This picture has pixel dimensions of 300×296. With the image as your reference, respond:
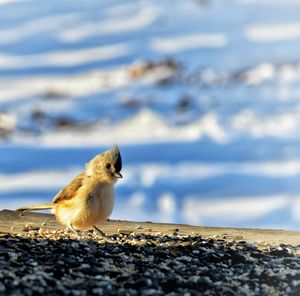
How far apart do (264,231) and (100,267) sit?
1651mm

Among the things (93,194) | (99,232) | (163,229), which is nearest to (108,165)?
(93,194)

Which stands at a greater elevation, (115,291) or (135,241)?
(135,241)

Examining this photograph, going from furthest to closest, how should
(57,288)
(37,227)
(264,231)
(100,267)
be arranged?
1. (264,231)
2. (37,227)
3. (100,267)
4. (57,288)

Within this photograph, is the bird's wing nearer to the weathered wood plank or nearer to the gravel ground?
the gravel ground

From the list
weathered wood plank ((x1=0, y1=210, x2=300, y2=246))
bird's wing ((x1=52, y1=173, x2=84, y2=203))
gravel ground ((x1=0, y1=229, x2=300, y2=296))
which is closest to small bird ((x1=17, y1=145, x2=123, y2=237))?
bird's wing ((x1=52, y1=173, x2=84, y2=203))

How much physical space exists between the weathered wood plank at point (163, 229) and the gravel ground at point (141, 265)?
0.70 feet

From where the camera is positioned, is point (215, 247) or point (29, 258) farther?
point (215, 247)

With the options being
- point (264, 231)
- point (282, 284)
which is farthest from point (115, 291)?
point (264, 231)

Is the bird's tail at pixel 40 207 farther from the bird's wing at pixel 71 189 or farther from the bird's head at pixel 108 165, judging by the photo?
the bird's head at pixel 108 165

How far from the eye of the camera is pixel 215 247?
4996mm

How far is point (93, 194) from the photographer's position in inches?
189

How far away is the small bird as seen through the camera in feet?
15.7

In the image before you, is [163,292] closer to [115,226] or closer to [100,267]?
[100,267]

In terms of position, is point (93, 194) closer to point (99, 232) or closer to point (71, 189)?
point (71, 189)
